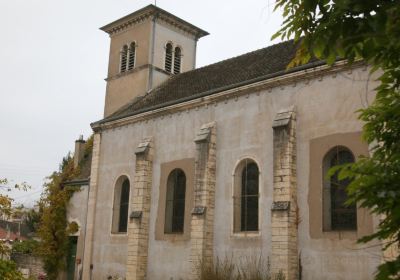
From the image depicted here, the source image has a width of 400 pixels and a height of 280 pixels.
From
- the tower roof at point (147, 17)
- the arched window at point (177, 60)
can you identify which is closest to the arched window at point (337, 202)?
the arched window at point (177, 60)

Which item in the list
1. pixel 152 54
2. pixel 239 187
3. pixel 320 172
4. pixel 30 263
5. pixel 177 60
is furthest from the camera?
pixel 30 263

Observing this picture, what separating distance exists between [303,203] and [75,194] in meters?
13.6

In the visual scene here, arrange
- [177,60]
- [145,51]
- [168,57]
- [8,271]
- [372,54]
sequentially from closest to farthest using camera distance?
1. [372,54]
2. [8,271]
3. [145,51]
4. [168,57]
5. [177,60]

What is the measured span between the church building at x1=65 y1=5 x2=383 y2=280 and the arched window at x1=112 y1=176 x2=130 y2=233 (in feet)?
0.15

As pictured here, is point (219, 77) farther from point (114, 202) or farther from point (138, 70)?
point (114, 202)

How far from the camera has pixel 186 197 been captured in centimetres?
1853

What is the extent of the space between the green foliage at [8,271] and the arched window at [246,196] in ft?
31.5

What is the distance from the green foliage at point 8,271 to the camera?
25.6 feet

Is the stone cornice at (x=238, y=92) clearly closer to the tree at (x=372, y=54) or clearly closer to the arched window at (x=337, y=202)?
the arched window at (x=337, y=202)

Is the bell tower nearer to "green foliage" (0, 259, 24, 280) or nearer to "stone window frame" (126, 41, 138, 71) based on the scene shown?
"stone window frame" (126, 41, 138, 71)

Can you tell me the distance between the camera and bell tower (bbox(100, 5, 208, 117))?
25562mm

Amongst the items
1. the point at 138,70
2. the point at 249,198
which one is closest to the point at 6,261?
the point at 249,198

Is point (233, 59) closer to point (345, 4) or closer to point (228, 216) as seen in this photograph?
point (228, 216)

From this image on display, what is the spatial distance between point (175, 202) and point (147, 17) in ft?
37.5
